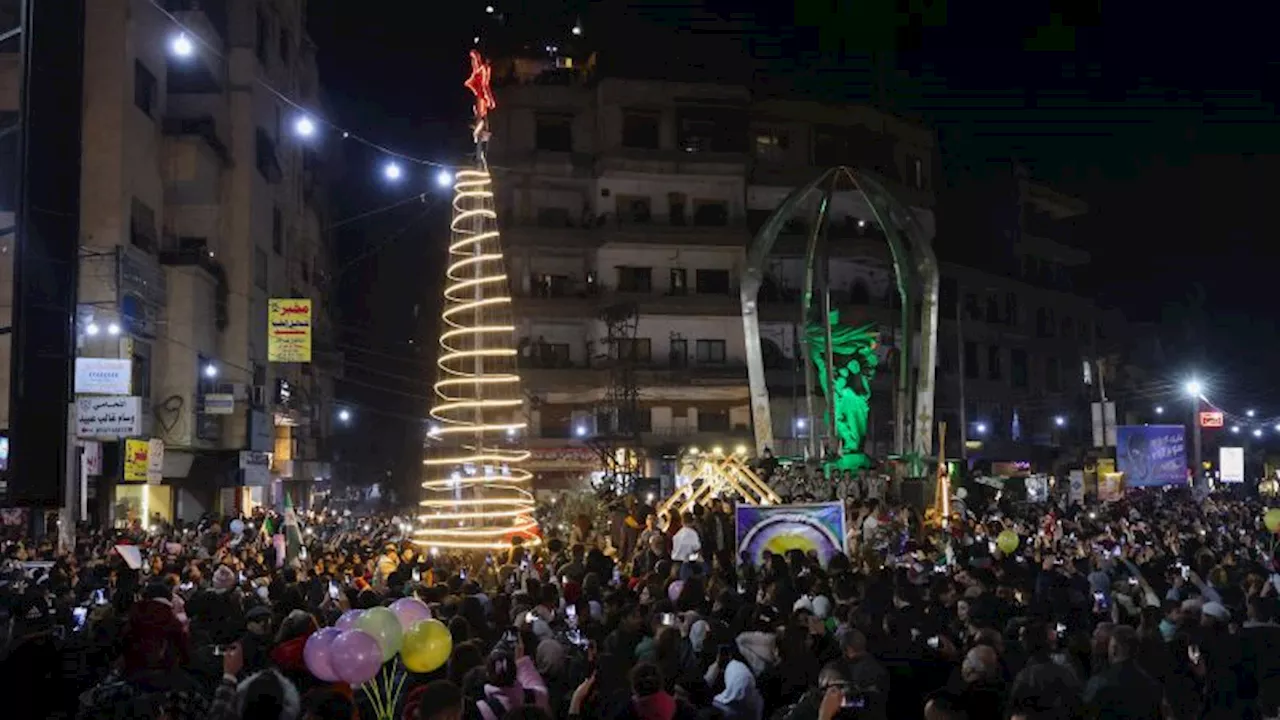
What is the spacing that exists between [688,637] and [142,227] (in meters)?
29.1

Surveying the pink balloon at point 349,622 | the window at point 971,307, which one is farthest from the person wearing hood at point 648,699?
the window at point 971,307

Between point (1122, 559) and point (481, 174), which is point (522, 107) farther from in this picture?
point (1122, 559)

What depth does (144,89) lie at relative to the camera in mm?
34781

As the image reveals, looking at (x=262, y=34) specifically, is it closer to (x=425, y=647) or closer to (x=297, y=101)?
(x=297, y=101)

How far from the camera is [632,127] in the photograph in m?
53.2

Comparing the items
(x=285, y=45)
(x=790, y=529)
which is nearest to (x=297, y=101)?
(x=285, y=45)

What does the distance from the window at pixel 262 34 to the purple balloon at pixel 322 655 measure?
122 feet

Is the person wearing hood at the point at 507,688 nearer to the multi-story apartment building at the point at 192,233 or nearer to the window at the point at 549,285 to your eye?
the multi-story apartment building at the point at 192,233

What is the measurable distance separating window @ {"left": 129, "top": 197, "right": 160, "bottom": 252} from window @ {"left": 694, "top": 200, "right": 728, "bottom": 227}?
25255 millimetres

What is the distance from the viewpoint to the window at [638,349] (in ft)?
167

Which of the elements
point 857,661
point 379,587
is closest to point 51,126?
point 379,587

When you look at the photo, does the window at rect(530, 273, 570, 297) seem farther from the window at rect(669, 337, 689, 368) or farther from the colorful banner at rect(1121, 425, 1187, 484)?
the colorful banner at rect(1121, 425, 1187, 484)

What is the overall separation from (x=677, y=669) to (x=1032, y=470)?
5585cm

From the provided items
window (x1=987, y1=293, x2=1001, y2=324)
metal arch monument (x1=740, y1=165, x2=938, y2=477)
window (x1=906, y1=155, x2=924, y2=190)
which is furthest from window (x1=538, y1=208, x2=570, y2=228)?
window (x1=987, y1=293, x2=1001, y2=324)
